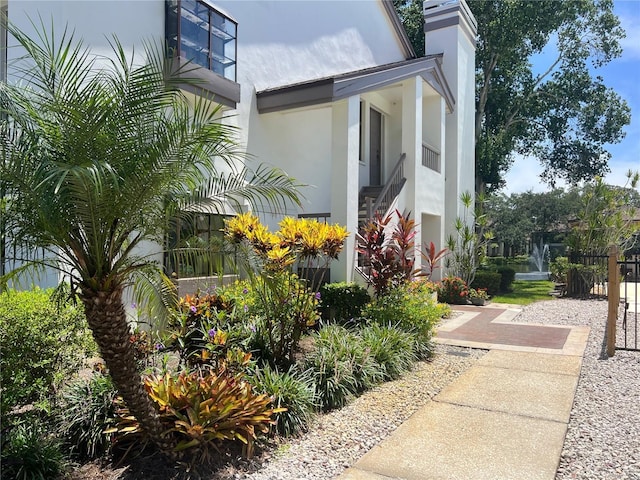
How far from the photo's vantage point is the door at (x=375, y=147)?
51.7ft

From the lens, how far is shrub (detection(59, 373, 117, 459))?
4301 millimetres

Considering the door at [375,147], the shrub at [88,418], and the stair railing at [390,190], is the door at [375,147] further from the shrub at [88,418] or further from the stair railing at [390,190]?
the shrub at [88,418]

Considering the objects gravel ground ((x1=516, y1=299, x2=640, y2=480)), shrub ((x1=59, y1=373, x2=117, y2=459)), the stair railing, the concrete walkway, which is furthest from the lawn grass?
shrub ((x1=59, y1=373, x2=117, y2=459))

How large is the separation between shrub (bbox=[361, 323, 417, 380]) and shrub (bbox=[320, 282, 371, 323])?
73.4 inches

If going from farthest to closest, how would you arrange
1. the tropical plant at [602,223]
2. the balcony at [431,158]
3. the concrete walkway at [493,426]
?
the tropical plant at [602,223], the balcony at [431,158], the concrete walkway at [493,426]

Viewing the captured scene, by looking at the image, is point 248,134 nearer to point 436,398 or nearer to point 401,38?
point 436,398

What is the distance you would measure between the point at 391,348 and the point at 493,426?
2277 millimetres

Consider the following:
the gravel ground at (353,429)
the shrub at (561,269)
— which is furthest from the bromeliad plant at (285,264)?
the shrub at (561,269)

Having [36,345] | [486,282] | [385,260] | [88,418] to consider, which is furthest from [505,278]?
[36,345]

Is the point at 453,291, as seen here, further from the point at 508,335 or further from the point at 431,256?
the point at 508,335

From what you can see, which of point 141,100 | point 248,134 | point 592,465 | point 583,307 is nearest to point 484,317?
point 583,307

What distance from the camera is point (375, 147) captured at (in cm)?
1612

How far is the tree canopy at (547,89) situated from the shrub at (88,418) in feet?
74.6

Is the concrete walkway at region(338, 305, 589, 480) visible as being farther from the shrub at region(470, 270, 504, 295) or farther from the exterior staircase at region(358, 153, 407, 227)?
the shrub at region(470, 270, 504, 295)
